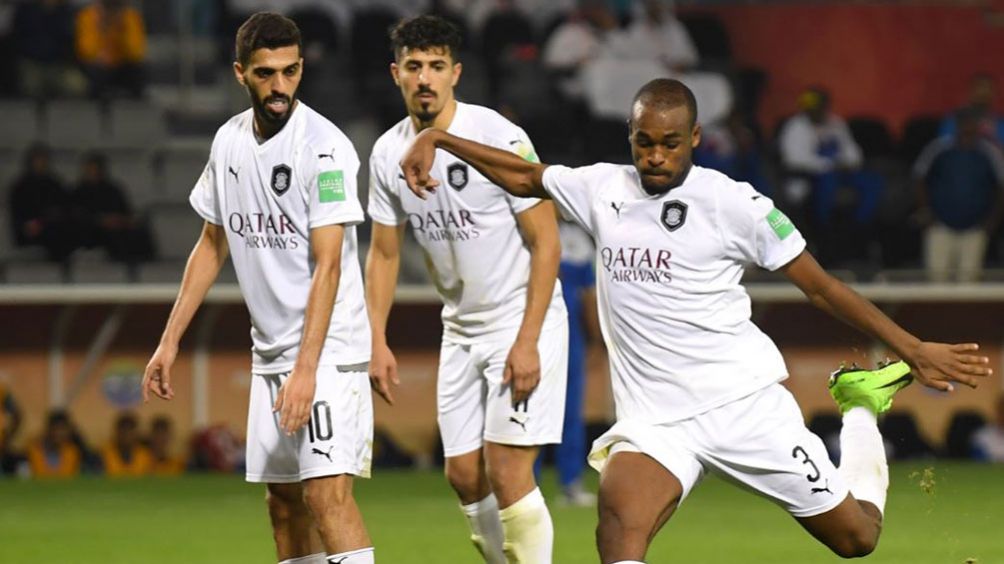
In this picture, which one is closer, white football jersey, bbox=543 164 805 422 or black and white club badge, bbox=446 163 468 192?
white football jersey, bbox=543 164 805 422

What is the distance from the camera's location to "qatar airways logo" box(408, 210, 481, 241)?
25.1 ft

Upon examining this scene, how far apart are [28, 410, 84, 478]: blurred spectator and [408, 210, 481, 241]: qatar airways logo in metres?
8.77

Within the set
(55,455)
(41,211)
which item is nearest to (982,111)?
(41,211)

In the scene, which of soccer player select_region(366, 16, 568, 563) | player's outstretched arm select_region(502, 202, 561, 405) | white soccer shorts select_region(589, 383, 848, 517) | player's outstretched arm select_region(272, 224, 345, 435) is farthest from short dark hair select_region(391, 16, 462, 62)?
white soccer shorts select_region(589, 383, 848, 517)

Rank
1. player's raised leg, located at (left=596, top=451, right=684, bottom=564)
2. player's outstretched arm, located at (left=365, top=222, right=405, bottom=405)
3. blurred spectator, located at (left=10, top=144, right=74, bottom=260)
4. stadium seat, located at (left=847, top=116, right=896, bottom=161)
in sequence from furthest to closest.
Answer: stadium seat, located at (left=847, top=116, right=896, bottom=161) < blurred spectator, located at (left=10, top=144, right=74, bottom=260) < player's outstretched arm, located at (left=365, top=222, right=405, bottom=405) < player's raised leg, located at (left=596, top=451, right=684, bottom=564)

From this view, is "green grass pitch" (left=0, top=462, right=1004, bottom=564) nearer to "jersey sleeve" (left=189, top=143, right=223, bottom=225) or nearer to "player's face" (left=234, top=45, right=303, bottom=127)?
"jersey sleeve" (left=189, top=143, right=223, bottom=225)

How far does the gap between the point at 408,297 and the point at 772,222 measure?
30.6 feet

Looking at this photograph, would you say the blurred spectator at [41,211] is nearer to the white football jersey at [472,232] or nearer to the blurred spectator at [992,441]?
the blurred spectator at [992,441]

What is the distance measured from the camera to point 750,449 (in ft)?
20.9

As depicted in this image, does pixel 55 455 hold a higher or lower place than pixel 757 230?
lower

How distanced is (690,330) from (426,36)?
1.91 metres

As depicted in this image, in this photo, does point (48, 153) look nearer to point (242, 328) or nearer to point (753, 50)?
point (242, 328)

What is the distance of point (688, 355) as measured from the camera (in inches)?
250

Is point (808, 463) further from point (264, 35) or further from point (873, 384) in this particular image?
point (264, 35)
